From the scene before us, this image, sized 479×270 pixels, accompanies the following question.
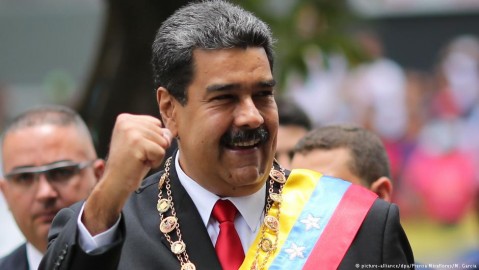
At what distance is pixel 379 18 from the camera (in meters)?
15.8

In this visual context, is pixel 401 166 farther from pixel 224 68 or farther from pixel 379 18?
pixel 224 68

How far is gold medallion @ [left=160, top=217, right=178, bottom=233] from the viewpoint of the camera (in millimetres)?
3781

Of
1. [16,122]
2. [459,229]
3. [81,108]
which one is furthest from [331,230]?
[459,229]

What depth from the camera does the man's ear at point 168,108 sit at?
3.83 meters

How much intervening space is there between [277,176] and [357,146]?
3.28 feet

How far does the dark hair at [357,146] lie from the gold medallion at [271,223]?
1.04m

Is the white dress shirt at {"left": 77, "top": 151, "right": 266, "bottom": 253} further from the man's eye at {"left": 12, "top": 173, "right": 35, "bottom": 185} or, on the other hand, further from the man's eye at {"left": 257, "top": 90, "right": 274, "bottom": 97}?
the man's eye at {"left": 12, "top": 173, "right": 35, "bottom": 185}

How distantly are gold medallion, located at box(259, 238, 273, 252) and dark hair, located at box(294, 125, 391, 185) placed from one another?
1.11 m

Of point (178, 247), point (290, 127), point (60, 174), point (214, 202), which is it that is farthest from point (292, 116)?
point (178, 247)

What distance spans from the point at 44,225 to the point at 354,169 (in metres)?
1.33

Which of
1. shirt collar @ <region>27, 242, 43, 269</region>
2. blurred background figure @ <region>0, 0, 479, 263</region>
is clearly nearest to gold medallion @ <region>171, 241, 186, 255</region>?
shirt collar @ <region>27, 242, 43, 269</region>

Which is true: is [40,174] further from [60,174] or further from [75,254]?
[75,254]

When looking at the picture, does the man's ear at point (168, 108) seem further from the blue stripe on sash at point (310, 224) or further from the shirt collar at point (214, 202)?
the blue stripe on sash at point (310, 224)

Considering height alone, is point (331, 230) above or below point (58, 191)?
above
